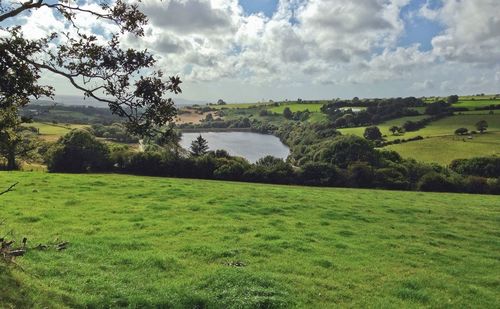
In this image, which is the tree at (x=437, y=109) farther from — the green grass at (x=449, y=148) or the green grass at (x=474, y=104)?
the green grass at (x=449, y=148)

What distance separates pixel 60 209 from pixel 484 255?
67.2ft

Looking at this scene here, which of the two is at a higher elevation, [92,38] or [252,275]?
[92,38]

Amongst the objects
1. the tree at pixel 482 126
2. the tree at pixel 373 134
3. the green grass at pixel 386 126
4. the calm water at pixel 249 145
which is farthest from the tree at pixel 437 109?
the calm water at pixel 249 145

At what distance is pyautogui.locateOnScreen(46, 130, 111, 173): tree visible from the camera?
213 feet

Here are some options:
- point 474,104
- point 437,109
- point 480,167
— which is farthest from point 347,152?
point 474,104

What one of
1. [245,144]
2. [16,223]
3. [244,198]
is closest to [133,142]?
[245,144]

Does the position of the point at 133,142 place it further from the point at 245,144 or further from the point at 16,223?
the point at 16,223

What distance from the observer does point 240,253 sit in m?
15.8

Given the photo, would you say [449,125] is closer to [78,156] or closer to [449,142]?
[449,142]

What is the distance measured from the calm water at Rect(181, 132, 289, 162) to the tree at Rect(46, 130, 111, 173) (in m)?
72.0

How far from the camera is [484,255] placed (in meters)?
19.0

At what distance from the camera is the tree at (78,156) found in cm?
6481

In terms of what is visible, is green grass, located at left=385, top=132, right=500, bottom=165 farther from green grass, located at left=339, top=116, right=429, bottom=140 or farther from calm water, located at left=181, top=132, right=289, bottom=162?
calm water, located at left=181, top=132, right=289, bottom=162

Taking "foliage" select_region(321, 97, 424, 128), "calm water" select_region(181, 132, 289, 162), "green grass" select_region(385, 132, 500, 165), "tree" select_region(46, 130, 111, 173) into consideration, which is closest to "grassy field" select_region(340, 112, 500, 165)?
"green grass" select_region(385, 132, 500, 165)
